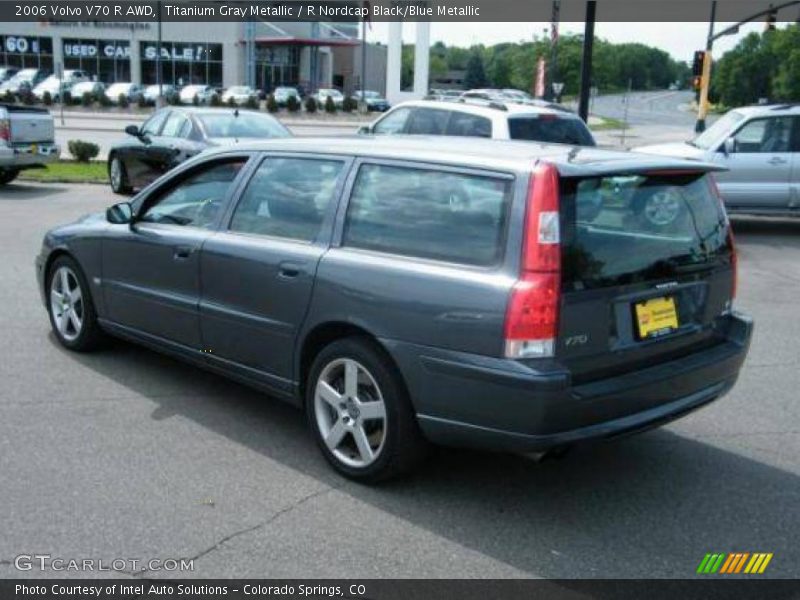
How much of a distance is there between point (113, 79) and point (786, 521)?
82034mm

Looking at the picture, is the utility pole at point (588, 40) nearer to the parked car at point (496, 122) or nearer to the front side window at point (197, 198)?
the parked car at point (496, 122)

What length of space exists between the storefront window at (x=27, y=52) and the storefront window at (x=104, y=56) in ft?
5.65

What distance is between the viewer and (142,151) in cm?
1480

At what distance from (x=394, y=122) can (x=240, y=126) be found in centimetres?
296

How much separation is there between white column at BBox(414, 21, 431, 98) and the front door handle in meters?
71.1

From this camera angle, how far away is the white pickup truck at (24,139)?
15.7m

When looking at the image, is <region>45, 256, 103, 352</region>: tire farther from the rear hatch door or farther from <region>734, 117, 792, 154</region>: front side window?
<region>734, 117, 792, 154</region>: front side window

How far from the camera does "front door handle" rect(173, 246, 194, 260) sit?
16.6 feet

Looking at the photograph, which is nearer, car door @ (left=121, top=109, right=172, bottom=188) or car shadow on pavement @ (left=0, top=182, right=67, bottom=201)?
car door @ (left=121, top=109, right=172, bottom=188)

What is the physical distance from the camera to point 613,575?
3461mm

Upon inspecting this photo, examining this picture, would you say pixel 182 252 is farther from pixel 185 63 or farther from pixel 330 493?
pixel 185 63

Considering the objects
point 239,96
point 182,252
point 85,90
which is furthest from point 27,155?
point 85,90

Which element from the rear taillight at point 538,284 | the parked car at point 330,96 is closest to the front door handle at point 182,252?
the rear taillight at point 538,284

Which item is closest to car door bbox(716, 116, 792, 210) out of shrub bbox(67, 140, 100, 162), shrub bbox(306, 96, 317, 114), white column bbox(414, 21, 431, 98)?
shrub bbox(67, 140, 100, 162)
